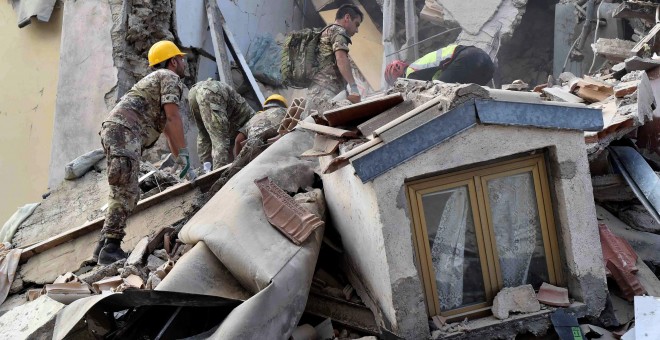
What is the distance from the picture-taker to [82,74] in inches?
366

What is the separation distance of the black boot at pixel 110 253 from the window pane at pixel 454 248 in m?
2.62

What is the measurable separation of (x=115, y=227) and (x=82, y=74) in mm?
4429

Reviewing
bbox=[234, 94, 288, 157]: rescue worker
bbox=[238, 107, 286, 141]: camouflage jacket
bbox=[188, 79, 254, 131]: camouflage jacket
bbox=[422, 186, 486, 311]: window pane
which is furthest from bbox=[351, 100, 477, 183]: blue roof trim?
bbox=[188, 79, 254, 131]: camouflage jacket

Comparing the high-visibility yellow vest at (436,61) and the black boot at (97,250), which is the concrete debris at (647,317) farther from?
the high-visibility yellow vest at (436,61)

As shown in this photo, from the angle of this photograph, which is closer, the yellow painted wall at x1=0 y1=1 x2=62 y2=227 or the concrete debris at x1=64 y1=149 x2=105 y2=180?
the concrete debris at x1=64 y1=149 x2=105 y2=180

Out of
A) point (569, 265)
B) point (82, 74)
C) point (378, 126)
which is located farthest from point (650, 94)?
point (82, 74)

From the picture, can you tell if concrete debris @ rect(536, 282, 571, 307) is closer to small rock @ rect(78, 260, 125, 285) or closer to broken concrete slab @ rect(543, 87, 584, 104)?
broken concrete slab @ rect(543, 87, 584, 104)

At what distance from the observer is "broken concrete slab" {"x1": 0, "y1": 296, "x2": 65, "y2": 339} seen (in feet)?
13.4

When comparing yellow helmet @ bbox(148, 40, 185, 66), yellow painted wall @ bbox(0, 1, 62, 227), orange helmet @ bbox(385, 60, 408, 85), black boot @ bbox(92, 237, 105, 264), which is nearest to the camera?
black boot @ bbox(92, 237, 105, 264)

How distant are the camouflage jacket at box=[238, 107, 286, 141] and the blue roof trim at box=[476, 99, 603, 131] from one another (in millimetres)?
2581

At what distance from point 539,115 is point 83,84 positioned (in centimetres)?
692

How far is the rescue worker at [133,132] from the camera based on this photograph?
5.48 metres

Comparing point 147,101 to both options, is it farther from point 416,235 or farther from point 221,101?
point 416,235

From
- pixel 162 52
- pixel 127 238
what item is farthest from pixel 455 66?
pixel 127 238
